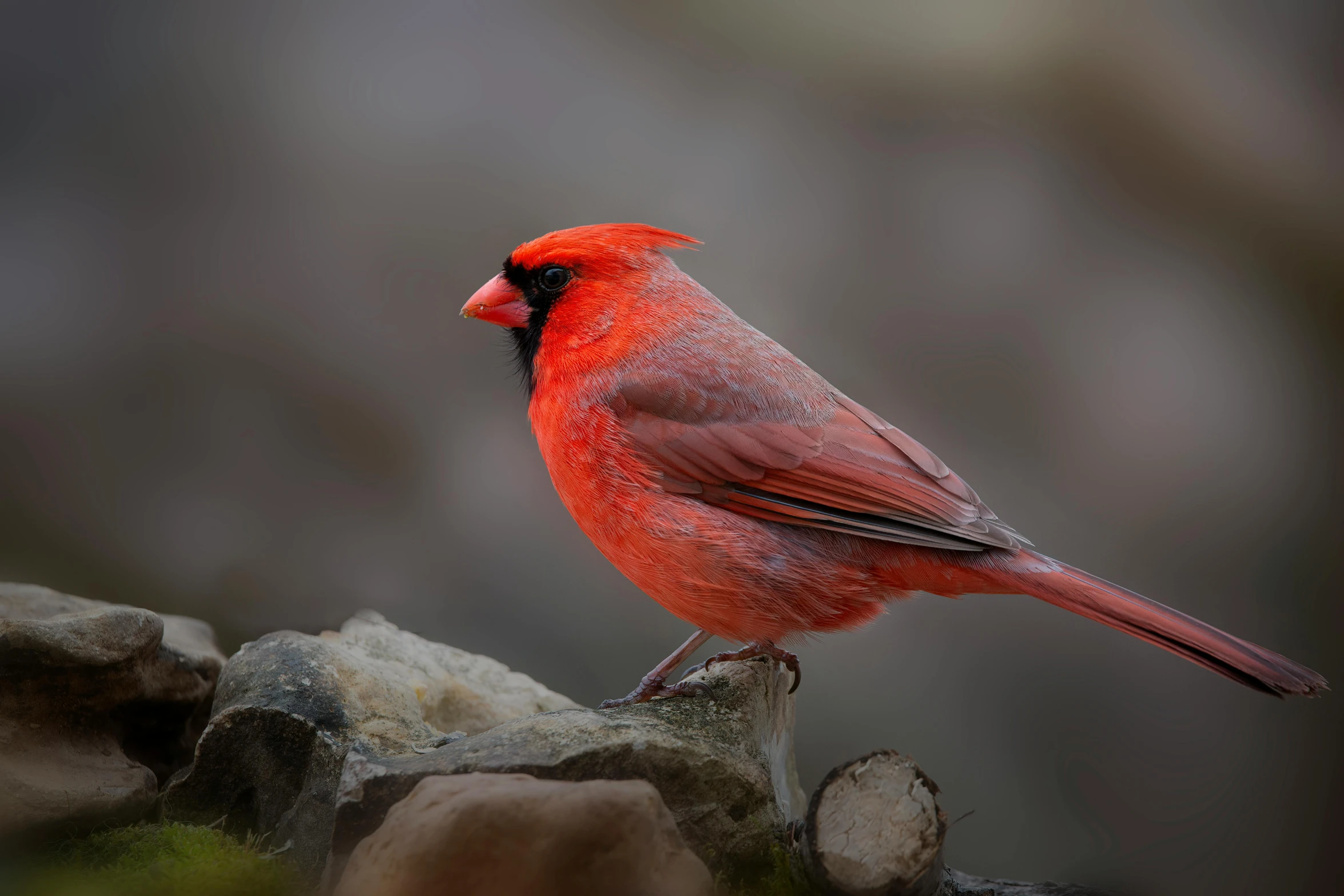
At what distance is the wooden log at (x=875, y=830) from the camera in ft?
5.80

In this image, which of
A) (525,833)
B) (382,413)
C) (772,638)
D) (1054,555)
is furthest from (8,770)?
(1054,555)

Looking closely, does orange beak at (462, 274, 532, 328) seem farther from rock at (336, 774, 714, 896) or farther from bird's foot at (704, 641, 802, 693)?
rock at (336, 774, 714, 896)

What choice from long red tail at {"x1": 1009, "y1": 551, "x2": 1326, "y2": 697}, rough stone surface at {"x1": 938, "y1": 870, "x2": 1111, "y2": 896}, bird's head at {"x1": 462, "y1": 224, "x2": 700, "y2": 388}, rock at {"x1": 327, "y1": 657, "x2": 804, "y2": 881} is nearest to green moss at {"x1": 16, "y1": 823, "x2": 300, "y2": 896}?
rock at {"x1": 327, "y1": 657, "x2": 804, "y2": 881}

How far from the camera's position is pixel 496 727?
6.48ft

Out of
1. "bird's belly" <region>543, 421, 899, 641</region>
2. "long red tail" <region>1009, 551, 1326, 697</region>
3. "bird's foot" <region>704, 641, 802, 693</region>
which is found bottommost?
"bird's foot" <region>704, 641, 802, 693</region>

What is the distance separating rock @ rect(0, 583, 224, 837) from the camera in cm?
191

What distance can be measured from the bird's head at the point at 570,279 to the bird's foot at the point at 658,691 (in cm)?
85

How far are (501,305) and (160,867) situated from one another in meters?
1.47

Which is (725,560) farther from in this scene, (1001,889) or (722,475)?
(1001,889)

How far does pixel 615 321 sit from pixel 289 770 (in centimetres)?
129

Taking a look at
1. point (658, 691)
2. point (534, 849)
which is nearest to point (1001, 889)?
point (658, 691)

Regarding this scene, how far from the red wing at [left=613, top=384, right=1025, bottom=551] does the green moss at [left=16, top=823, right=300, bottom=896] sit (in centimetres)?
115

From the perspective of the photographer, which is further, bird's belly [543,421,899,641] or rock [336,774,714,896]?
bird's belly [543,421,899,641]

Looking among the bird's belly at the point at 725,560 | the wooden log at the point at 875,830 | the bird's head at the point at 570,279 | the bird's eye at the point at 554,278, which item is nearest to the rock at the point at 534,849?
the wooden log at the point at 875,830
